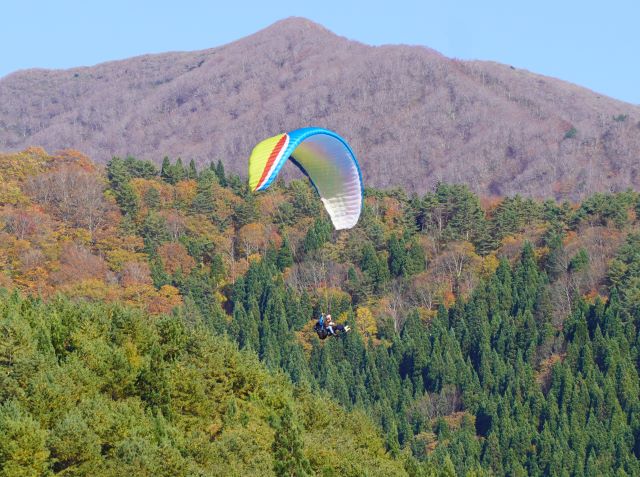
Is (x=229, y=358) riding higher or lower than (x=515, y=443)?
higher

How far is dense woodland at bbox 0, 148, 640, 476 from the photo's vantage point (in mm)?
46156

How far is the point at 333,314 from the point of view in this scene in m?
89.4

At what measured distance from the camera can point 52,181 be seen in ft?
315

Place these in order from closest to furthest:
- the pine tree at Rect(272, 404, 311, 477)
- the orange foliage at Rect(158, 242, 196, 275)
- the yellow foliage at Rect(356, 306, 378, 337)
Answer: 1. the pine tree at Rect(272, 404, 311, 477)
2. the yellow foliage at Rect(356, 306, 378, 337)
3. the orange foliage at Rect(158, 242, 196, 275)

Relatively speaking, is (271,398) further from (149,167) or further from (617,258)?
(149,167)

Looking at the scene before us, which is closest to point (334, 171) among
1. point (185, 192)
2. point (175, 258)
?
point (175, 258)

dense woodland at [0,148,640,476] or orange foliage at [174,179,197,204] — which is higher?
orange foliage at [174,179,197,204]

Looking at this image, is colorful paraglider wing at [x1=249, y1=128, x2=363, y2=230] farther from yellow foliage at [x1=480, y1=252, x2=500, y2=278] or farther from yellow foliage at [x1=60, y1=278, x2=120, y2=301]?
yellow foliage at [x1=480, y1=252, x2=500, y2=278]

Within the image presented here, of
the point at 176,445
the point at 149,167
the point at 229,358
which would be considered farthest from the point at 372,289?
the point at 176,445

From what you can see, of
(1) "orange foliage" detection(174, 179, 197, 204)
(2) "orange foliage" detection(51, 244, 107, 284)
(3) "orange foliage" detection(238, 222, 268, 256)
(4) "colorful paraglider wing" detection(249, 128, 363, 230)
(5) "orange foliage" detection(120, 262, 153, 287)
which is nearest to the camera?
(4) "colorful paraglider wing" detection(249, 128, 363, 230)

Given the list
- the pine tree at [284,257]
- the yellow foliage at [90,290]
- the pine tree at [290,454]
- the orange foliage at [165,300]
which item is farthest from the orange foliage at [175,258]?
the pine tree at [290,454]

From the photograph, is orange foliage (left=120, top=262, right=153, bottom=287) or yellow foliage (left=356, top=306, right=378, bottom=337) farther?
yellow foliage (left=356, top=306, right=378, bottom=337)

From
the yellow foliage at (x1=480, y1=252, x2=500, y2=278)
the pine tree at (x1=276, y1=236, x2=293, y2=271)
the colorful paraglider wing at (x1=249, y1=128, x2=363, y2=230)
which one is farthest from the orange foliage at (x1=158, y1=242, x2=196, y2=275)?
the colorful paraglider wing at (x1=249, y1=128, x2=363, y2=230)

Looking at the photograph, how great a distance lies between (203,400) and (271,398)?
5.10 meters
